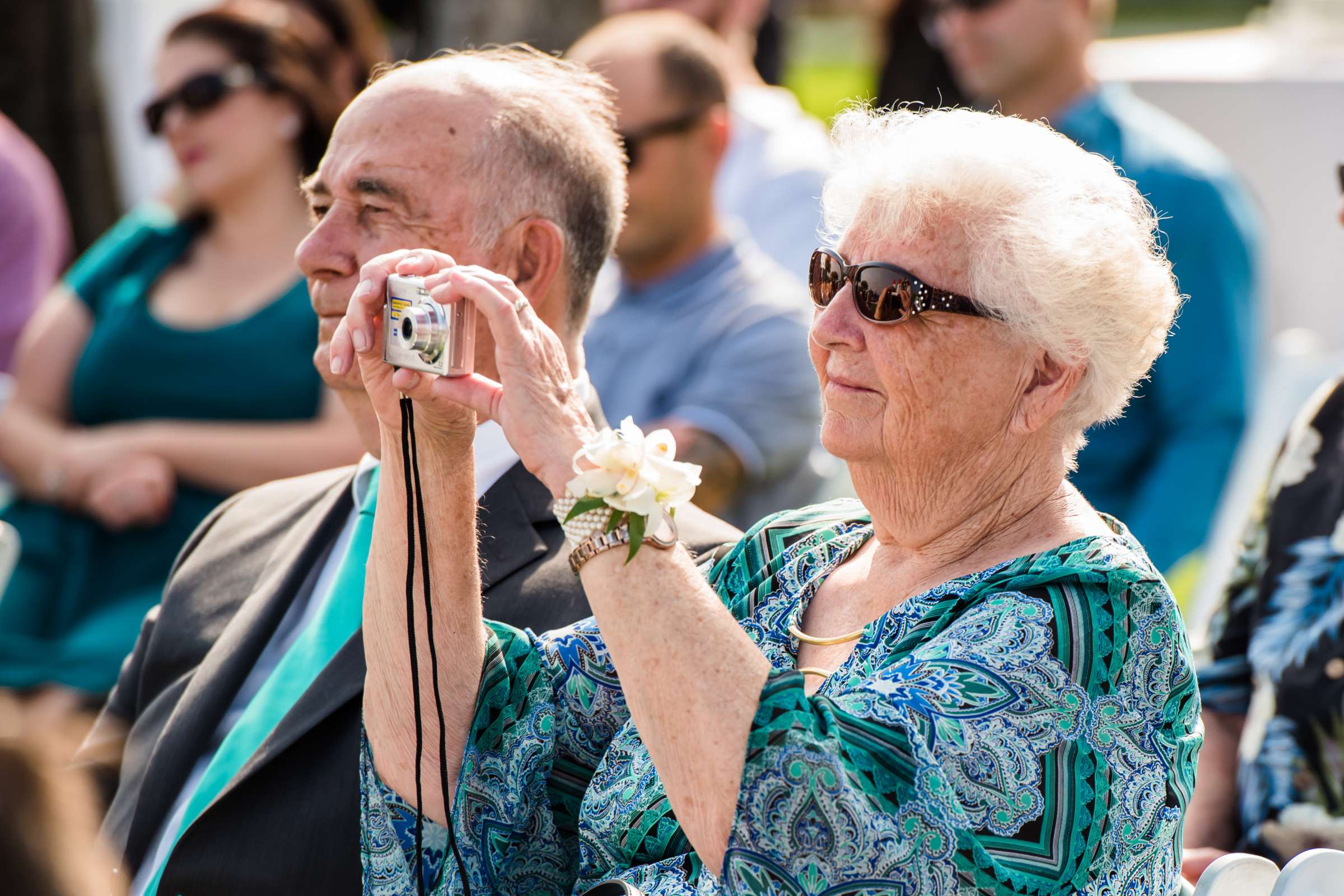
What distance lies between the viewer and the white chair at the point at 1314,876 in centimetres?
186

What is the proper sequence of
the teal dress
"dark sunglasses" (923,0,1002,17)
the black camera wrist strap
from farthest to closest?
"dark sunglasses" (923,0,1002,17)
the teal dress
the black camera wrist strap

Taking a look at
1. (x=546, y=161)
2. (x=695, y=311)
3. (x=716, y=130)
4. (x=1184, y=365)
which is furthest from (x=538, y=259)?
(x=1184, y=365)

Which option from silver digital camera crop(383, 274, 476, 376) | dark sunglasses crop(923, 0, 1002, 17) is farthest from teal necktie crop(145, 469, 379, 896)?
dark sunglasses crop(923, 0, 1002, 17)

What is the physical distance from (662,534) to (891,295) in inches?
19.0

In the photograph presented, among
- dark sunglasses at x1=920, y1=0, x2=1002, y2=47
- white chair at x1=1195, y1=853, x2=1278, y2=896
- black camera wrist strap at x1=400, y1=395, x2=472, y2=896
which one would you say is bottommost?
white chair at x1=1195, y1=853, x2=1278, y2=896

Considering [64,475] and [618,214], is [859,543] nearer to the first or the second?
[618,214]

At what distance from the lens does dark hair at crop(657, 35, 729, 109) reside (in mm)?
4277

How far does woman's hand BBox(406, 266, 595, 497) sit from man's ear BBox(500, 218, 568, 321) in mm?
680

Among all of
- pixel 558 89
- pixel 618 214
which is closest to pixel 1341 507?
pixel 618 214

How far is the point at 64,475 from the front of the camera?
154 inches

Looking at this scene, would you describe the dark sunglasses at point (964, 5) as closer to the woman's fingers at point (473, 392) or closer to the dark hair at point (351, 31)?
the dark hair at point (351, 31)

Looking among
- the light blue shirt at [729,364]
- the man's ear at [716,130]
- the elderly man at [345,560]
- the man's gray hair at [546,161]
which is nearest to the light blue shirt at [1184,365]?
the light blue shirt at [729,364]

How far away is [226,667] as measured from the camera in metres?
2.46

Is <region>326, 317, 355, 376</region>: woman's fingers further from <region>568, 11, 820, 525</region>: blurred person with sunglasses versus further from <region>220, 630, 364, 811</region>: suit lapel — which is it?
<region>568, 11, 820, 525</region>: blurred person with sunglasses
